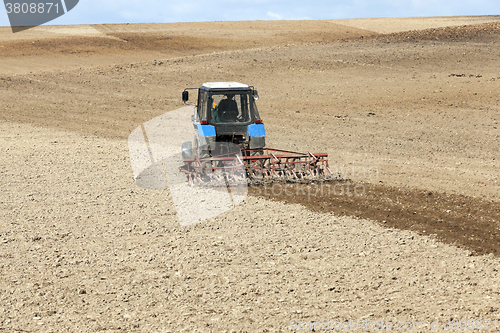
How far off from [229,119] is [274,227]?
12.3 feet

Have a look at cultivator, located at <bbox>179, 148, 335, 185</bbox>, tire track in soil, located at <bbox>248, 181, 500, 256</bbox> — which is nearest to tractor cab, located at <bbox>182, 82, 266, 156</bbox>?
cultivator, located at <bbox>179, 148, 335, 185</bbox>

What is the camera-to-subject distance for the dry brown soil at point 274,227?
5520mm

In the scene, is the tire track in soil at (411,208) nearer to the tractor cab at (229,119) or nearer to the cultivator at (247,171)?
the cultivator at (247,171)

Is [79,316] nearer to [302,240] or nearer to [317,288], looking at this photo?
[317,288]

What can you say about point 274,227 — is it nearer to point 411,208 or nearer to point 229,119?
point 411,208

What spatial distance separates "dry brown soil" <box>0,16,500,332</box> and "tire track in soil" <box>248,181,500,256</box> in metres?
0.04

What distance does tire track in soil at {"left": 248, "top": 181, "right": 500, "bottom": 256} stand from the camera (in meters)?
7.43

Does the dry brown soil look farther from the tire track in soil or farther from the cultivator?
the cultivator

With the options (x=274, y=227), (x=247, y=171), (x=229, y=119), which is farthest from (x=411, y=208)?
(x=229, y=119)

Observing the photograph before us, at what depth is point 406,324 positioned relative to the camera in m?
5.12

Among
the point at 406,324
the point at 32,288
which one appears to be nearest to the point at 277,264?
the point at 406,324

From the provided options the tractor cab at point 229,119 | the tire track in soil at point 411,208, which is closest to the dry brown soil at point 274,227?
the tire track in soil at point 411,208

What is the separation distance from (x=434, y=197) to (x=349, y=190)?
1.58 metres

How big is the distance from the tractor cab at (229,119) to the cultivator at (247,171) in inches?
13.0
